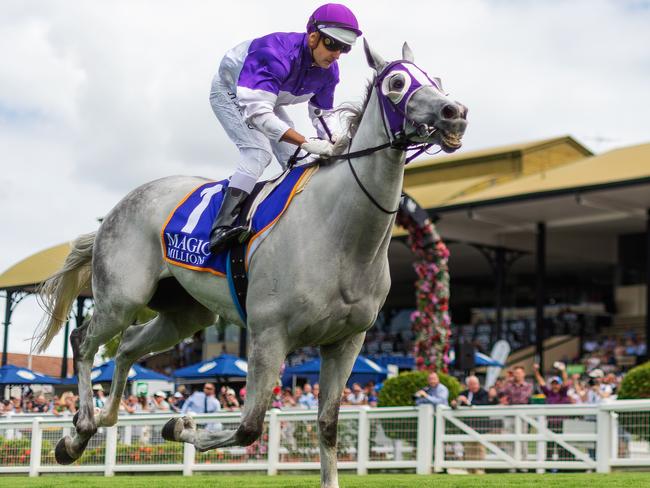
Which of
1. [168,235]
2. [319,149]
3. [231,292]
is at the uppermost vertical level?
[319,149]

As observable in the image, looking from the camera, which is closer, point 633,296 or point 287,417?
point 287,417

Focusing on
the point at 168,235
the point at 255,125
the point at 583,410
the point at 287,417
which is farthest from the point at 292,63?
the point at 287,417

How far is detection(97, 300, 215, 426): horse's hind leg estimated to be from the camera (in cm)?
622

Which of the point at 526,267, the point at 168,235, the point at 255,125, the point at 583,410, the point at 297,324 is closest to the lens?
the point at 297,324

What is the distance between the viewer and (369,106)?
4824 mm

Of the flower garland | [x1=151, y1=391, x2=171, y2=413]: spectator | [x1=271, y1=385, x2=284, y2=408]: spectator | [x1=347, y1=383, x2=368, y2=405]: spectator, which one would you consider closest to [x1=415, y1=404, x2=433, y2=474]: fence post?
the flower garland

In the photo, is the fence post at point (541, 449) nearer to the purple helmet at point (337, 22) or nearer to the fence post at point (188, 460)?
the fence post at point (188, 460)

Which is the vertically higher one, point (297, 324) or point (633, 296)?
point (633, 296)

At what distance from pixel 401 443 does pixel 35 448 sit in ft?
16.5

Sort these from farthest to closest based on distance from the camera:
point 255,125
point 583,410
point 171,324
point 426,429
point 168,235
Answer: point 426,429
point 583,410
point 171,324
point 168,235
point 255,125

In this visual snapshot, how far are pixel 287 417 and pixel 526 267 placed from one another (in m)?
→ 26.1

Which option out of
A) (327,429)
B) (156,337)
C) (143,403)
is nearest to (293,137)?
(327,429)

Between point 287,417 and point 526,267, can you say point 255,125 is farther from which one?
point 526,267

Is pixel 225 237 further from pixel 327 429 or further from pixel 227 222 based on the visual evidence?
pixel 327 429
